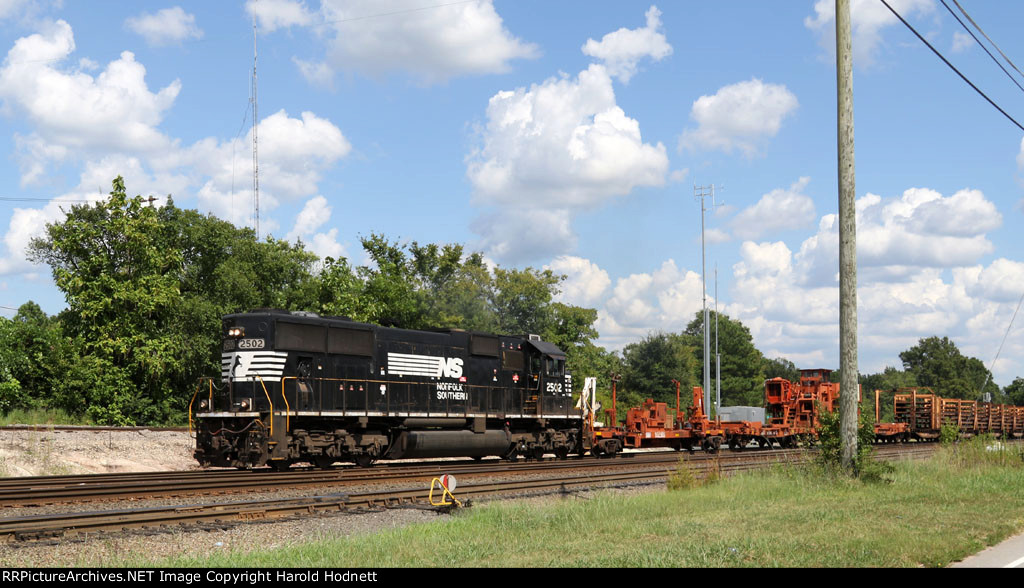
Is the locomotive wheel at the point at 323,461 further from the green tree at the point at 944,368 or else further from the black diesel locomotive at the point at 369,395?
the green tree at the point at 944,368

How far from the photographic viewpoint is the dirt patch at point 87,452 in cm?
2214

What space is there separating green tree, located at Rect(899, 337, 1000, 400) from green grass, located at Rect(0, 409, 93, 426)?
119755 millimetres

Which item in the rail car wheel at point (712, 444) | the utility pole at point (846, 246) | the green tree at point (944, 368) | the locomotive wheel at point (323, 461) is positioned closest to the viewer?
the utility pole at point (846, 246)

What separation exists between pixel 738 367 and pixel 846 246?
278 feet

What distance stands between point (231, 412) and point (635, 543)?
1336 cm

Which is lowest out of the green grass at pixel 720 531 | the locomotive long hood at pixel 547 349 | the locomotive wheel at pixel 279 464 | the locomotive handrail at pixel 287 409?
the locomotive wheel at pixel 279 464

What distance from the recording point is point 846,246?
16844mm

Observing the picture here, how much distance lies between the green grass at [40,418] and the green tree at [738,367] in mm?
69320

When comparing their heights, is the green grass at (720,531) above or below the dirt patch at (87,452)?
above

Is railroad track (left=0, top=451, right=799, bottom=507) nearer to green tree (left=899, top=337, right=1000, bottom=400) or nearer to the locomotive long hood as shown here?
the locomotive long hood

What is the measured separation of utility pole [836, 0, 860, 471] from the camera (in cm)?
1666

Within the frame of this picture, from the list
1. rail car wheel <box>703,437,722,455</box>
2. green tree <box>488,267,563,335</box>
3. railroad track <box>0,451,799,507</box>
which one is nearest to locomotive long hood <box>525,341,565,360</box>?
railroad track <box>0,451,799,507</box>

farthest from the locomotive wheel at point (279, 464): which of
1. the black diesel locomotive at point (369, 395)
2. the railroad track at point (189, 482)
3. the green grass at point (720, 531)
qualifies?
the green grass at point (720, 531)

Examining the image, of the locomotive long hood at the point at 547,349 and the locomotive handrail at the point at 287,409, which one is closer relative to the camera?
the locomotive handrail at the point at 287,409
